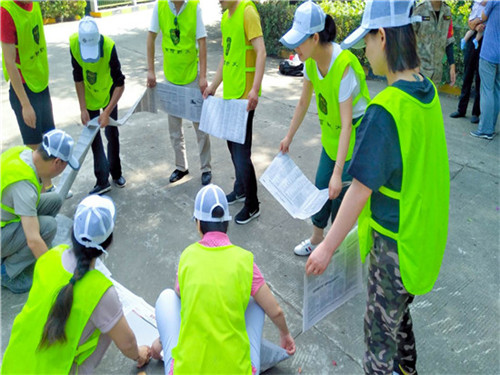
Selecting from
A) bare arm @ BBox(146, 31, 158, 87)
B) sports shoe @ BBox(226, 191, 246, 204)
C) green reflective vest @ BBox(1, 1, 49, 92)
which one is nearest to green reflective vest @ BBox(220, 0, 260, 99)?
bare arm @ BBox(146, 31, 158, 87)

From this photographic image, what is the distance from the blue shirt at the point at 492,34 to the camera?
498 centimetres

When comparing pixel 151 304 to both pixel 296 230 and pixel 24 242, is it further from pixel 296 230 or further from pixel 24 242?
pixel 296 230

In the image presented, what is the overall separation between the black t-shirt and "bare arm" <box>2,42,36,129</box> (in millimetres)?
3029

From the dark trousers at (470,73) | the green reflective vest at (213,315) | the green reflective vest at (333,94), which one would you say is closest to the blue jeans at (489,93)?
the dark trousers at (470,73)

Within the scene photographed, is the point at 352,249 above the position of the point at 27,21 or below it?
below

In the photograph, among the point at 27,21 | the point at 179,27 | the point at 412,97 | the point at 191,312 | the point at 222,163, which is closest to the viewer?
the point at 412,97

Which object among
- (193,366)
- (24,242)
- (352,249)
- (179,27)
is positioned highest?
(179,27)

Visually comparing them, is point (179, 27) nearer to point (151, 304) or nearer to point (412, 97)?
point (151, 304)

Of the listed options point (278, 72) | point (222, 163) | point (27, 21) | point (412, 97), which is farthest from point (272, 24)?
point (412, 97)

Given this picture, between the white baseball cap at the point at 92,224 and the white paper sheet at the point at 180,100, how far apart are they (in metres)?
2.20

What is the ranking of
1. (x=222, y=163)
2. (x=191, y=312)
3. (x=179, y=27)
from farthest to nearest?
(x=222, y=163)
(x=179, y=27)
(x=191, y=312)

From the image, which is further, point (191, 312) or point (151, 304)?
point (151, 304)

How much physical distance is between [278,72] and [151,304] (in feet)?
19.3

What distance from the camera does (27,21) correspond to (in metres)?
3.65
